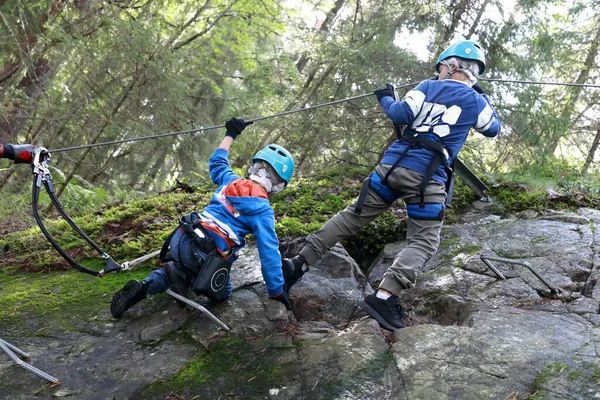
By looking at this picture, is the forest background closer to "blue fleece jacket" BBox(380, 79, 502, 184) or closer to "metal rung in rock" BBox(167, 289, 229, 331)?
"blue fleece jacket" BBox(380, 79, 502, 184)

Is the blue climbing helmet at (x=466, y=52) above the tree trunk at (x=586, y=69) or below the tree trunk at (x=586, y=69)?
below

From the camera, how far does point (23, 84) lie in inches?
380

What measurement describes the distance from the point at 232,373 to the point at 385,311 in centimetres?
151

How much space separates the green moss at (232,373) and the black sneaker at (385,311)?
894 mm

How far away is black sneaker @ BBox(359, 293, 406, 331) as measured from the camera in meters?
3.87

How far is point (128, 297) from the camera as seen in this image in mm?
3943

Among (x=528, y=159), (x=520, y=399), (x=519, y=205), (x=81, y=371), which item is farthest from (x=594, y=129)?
(x=81, y=371)

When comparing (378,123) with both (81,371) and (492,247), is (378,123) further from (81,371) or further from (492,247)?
(81,371)

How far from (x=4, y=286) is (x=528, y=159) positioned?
8.91m

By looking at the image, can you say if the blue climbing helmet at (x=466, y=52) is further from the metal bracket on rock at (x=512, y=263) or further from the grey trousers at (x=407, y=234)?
the metal bracket on rock at (x=512, y=263)

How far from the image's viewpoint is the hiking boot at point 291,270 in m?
4.36

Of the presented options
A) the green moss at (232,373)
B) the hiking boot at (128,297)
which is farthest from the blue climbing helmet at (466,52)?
the hiking boot at (128,297)

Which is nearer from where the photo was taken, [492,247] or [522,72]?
[492,247]

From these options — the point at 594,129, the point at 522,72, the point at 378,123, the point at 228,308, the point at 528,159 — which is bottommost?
the point at 228,308
